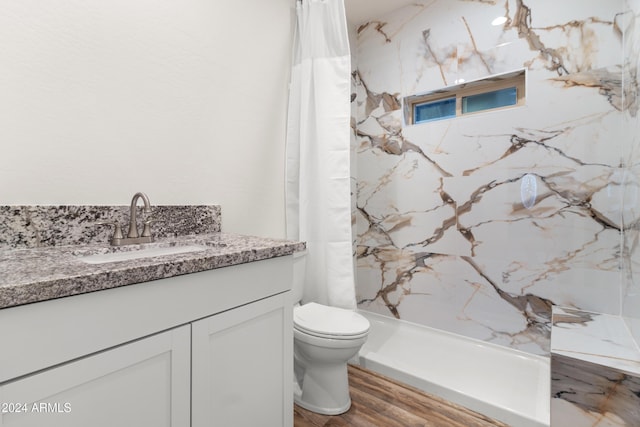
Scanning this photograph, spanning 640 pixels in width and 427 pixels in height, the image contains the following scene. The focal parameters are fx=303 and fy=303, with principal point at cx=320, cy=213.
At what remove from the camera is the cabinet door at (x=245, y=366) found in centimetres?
90

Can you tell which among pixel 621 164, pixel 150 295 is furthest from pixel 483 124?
pixel 150 295

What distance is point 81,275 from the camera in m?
0.66

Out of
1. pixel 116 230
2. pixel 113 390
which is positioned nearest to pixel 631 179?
pixel 113 390

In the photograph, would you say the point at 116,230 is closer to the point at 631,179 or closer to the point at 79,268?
the point at 79,268

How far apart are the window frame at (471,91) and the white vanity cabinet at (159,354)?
5.92 ft

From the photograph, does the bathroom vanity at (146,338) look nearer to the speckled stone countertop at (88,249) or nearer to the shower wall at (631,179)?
the speckled stone countertop at (88,249)

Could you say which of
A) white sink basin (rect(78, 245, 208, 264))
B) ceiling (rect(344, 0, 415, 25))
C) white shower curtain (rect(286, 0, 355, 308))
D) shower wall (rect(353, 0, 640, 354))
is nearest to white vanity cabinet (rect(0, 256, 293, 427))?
white sink basin (rect(78, 245, 208, 264))

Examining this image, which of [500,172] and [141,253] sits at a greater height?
[500,172]

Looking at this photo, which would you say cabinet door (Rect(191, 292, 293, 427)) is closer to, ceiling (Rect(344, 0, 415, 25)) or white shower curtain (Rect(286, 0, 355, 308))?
white shower curtain (Rect(286, 0, 355, 308))

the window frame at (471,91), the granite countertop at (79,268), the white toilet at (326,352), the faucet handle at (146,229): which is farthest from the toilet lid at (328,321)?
the window frame at (471,91)

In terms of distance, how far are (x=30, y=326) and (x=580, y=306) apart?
2.46m

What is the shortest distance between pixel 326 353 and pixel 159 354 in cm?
87

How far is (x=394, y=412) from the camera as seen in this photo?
1.54m

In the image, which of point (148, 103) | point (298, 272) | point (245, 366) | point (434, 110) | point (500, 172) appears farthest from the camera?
point (434, 110)
